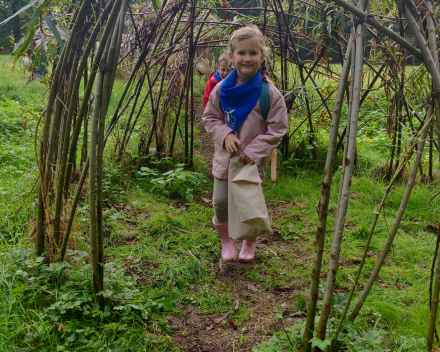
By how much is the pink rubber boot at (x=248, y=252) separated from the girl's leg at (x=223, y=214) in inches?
2.4

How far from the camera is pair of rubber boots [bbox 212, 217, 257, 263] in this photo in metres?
2.55

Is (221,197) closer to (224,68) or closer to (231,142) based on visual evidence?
(231,142)

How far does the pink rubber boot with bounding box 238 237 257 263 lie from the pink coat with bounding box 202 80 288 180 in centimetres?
53

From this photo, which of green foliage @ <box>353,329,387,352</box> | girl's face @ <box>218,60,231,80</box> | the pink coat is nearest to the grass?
green foliage @ <box>353,329,387,352</box>

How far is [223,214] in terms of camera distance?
8.16 ft

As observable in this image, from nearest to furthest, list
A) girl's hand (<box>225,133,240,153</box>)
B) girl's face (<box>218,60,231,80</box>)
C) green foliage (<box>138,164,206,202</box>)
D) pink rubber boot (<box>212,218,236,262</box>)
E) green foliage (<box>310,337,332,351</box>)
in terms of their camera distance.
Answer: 1. green foliage (<box>310,337,332,351</box>)
2. girl's hand (<box>225,133,240,153</box>)
3. pink rubber boot (<box>212,218,236,262</box>)
4. girl's face (<box>218,60,231,80</box>)
5. green foliage (<box>138,164,206,202</box>)

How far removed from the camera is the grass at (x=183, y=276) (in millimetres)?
1680

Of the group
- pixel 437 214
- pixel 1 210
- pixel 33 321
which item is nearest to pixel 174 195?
pixel 1 210

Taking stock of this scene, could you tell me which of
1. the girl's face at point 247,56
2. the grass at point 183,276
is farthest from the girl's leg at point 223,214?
the girl's face at point 247,56

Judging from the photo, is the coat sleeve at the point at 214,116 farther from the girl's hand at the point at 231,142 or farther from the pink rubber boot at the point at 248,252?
the pink rubber boot at the point at 248,252

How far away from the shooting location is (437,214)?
320 cm

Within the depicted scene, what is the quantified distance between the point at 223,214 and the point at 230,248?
267mm

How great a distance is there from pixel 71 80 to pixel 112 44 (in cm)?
43

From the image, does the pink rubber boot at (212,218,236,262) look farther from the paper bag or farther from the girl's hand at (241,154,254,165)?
the girl's hand at (241,154,254,165)
